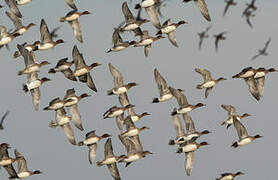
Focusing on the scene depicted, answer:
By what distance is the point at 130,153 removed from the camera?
63531 millimetres

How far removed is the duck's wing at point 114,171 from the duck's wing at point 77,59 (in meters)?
6.88

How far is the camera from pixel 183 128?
216ft

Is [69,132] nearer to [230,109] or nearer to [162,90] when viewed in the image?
[162,90]

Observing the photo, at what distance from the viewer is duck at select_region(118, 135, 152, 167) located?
6281cm

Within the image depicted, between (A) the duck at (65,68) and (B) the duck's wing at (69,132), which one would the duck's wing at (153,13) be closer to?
(A) the duck at (65,68)

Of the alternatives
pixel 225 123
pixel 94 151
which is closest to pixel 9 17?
pixel 94 151

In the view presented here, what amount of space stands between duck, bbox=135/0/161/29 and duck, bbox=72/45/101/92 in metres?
4.58

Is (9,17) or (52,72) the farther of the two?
(9,17)

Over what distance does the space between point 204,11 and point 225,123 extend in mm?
9086

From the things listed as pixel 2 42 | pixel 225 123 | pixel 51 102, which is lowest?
pixel 225 123

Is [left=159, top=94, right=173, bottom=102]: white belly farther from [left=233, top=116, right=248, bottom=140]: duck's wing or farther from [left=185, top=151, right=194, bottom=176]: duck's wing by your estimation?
[left=233, top=116, right=248, bottom=140]: duck's wing

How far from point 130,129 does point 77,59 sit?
19.6ft

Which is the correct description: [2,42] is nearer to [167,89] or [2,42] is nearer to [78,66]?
[78,66]

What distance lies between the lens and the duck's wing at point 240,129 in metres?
63.4
